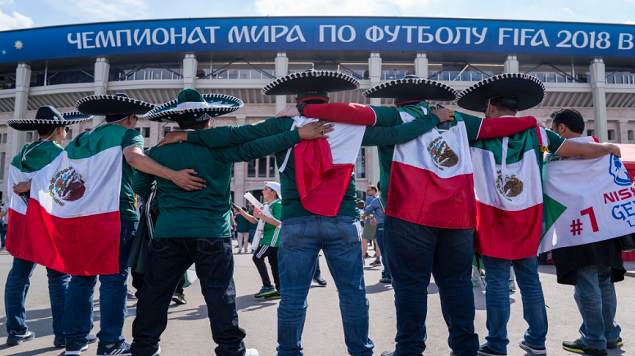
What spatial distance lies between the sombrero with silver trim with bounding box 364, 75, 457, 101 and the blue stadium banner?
2581 cm

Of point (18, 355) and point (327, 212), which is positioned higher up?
point (327, 212)

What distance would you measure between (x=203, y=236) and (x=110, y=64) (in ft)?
105

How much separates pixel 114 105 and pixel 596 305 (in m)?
4.32

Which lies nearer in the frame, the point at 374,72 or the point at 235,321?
the point at 235,321

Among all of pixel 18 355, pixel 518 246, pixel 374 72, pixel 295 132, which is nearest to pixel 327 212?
pixel 295 132

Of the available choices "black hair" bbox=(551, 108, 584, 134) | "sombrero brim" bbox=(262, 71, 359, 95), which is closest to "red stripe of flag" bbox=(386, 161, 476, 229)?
"sombrero brim" bbox=(262, 71, 359, 95)

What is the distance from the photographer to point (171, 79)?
29.5 meters

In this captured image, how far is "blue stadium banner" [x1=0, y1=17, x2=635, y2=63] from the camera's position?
2750 centimetres

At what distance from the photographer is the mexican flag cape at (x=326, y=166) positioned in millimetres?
2697

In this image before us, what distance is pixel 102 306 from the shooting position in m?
3.19

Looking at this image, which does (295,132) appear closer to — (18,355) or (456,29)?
(18,355)

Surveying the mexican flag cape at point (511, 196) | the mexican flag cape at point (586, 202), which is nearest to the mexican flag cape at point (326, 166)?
the mexican flag cape at point (511, 196)

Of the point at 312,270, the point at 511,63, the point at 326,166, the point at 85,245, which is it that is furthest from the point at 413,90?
the point at 511,63

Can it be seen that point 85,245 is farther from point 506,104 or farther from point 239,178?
point 239,178
